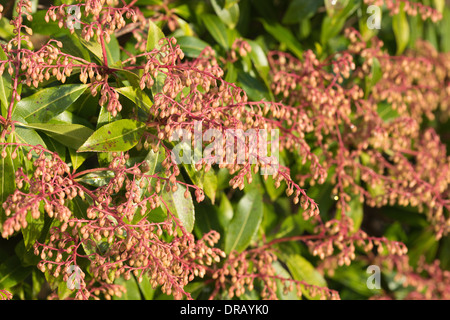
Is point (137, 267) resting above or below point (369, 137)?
below

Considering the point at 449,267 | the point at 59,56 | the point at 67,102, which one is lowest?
the point at 449,267

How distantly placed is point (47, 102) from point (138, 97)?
217 mm

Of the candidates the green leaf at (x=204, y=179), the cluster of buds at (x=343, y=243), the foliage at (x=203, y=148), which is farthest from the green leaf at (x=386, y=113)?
the green leaf at (x=204, y=179)

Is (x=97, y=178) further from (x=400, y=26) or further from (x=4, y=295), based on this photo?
(x=400, y=26)

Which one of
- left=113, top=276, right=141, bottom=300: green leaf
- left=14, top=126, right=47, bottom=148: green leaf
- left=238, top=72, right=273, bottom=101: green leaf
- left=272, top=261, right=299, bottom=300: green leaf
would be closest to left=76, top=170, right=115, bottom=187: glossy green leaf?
left=14, top=126, right=47, bottom=148: green leaf

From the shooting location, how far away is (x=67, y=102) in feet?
3.72

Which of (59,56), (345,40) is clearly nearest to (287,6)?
(345,40)

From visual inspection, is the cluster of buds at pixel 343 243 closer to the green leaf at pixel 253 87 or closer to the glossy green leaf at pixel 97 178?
the green leaf at pixel 253 87

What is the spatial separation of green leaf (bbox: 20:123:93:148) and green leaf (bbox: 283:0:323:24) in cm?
84

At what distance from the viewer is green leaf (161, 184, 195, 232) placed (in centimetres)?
114

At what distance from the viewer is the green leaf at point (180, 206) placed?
1.14 meters

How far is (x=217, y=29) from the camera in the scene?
Answer: 4.86 feet
